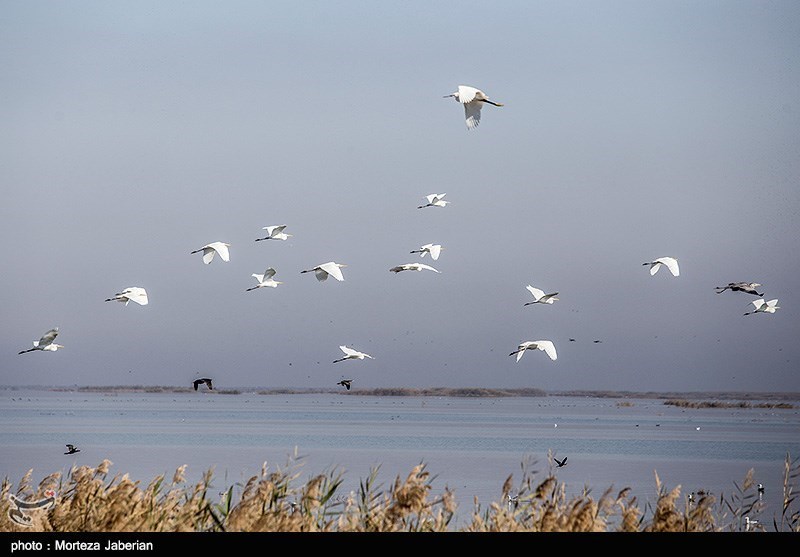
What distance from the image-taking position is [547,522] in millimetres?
9516

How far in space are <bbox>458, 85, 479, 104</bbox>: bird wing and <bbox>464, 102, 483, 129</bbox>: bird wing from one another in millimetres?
94

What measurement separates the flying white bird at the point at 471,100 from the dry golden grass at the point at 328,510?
7500mm

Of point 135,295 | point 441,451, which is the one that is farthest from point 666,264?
point 441,451

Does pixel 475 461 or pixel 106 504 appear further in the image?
pixel 475 461

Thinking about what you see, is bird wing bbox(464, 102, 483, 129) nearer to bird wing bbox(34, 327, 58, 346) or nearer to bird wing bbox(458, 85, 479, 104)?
bird wing bbox(458, 85, 479, 104)

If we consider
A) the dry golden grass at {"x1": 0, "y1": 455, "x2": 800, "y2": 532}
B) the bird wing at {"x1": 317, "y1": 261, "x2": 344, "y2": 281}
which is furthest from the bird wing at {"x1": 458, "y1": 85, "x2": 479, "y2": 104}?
the dry golden grass at {"x1": 0, "y1": 455, "x2": 800, "y2": 532}

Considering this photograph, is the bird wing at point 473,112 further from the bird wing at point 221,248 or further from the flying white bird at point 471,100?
the bird wing at point 221,248

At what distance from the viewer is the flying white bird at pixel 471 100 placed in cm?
1656

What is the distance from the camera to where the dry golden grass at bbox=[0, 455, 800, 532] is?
944cm

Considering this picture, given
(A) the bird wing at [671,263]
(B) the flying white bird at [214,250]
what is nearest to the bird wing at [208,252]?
(B) the flying white bird at [214,250]

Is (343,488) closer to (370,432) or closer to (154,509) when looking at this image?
(154,509)
